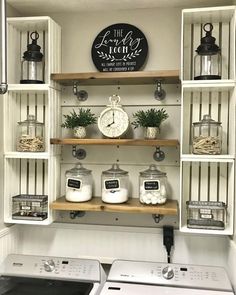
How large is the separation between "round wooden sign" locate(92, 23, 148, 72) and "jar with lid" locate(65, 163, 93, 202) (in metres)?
0.59

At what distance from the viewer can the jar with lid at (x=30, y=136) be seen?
176cm

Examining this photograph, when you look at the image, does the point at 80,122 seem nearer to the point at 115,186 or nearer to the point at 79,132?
the point at 79,132

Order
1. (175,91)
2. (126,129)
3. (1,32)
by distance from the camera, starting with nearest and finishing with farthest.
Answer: (1,32) < (126,129) < (175,91)

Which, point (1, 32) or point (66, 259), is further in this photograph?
point (66, 259)

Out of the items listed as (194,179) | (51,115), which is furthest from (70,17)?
(194,179)

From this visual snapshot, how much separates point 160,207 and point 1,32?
1.06 meters

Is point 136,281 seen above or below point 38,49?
below

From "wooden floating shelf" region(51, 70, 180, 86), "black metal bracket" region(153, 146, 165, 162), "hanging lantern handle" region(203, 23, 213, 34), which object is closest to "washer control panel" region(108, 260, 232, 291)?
"black metal bracket" region(153, 146, 165, 162)

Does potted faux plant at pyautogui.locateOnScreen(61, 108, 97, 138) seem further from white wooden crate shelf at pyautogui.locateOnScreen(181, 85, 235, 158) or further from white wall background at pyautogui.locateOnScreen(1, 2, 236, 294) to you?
white wooden crate shelf at pyautogui.locateOnScreen(181, 85, 235, 158)

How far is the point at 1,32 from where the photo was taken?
129 centimetres

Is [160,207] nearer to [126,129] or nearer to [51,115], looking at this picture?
[126,129]

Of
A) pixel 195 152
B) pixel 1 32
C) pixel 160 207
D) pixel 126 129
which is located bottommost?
pixel 160 207

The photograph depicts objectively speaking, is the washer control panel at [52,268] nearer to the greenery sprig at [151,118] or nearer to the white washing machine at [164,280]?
the white washing machine at [164,280]

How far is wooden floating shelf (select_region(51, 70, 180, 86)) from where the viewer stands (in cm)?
162
